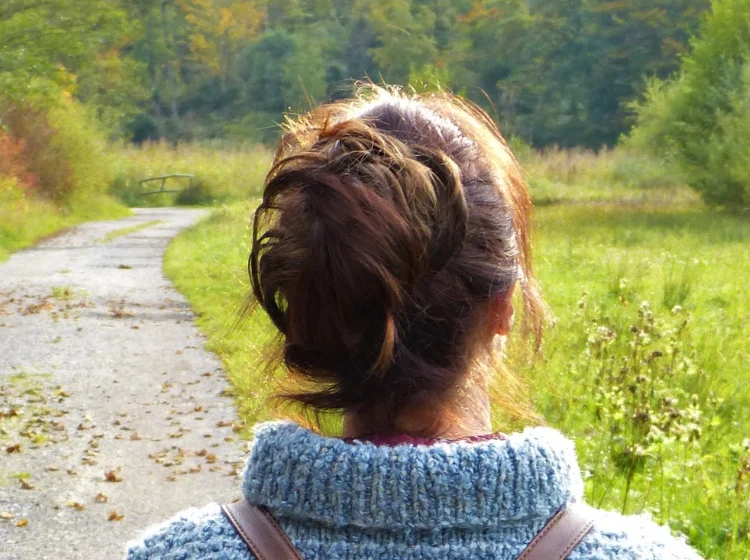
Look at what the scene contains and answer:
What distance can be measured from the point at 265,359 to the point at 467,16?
6407 cm

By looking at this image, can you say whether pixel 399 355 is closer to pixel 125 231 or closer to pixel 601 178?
pixel 125 231

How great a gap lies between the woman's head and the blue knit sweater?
0.12 metres

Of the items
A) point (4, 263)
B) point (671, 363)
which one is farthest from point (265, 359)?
point (4, 263)

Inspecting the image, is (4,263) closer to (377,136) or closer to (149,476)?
(149,476)

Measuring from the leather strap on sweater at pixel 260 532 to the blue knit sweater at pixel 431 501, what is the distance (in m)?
0.01

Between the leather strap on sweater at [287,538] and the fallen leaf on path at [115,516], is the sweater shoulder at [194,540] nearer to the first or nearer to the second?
the leather strap on sweater at [287,538]

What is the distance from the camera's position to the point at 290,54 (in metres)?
59.4

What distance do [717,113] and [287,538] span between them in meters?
27.5

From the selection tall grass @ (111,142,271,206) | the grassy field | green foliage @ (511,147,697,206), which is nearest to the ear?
the grassy field

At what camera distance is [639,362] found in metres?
5.24

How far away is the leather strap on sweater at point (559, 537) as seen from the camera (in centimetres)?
108

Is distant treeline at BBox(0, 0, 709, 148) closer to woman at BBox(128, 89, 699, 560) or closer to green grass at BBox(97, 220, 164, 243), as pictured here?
green grass at BBox(97, 220, 164, 243)

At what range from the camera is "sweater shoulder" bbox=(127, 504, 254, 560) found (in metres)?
1.15

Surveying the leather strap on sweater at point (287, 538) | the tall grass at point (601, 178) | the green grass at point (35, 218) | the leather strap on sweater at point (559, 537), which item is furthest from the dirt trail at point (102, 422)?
the tall grass at point (601, 178)
